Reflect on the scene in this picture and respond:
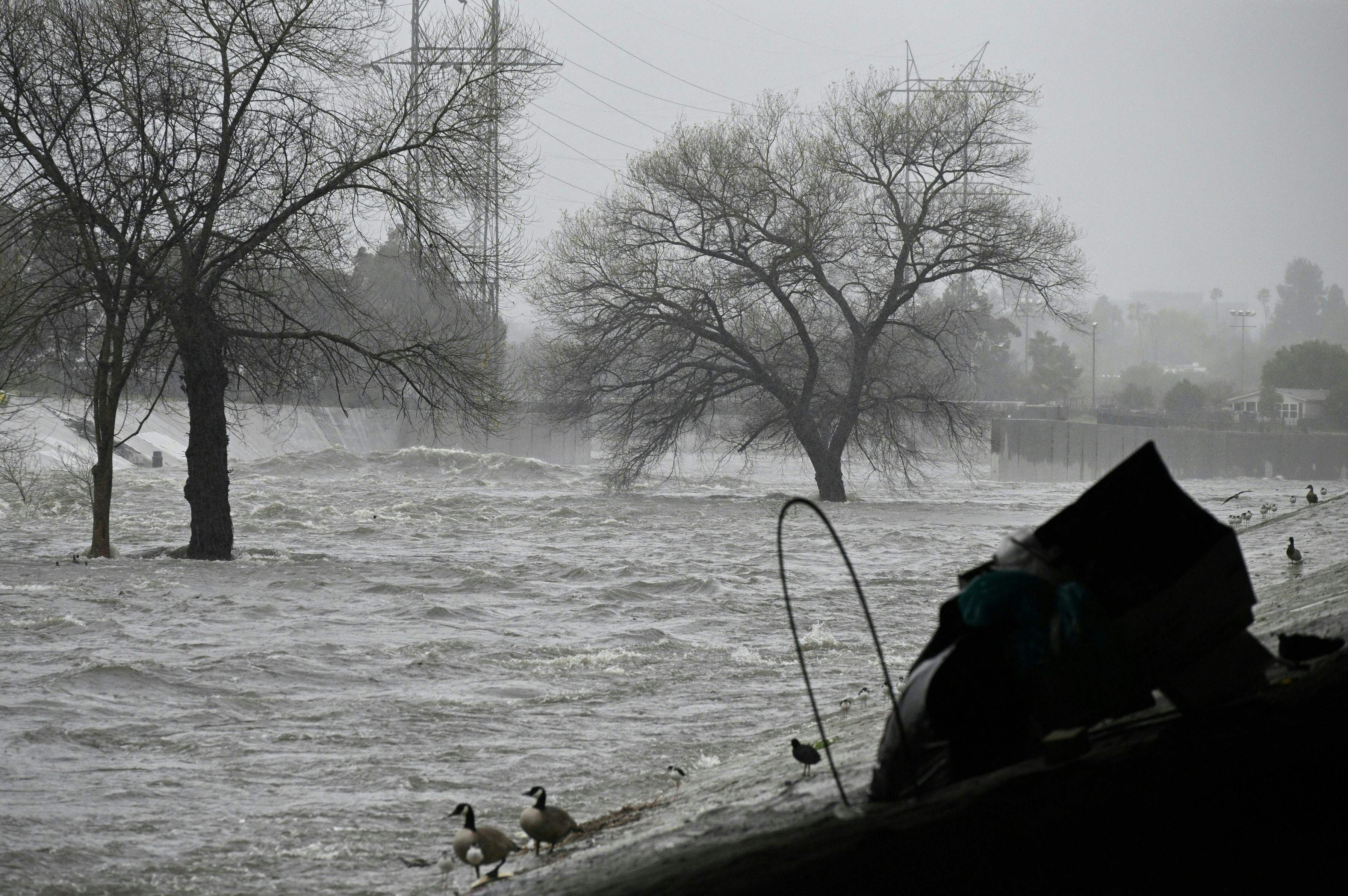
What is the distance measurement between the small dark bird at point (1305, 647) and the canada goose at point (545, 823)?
2.45 meters

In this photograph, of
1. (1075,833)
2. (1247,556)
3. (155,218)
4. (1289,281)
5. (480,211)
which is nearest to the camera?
(1075,833)

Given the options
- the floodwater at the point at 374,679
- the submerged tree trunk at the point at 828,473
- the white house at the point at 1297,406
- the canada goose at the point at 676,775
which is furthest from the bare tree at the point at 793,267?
the white house at the point at 1297,406

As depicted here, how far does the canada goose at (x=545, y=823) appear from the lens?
442 cm

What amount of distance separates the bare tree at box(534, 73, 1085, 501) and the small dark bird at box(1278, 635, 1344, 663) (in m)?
26.0

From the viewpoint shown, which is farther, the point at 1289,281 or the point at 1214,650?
the point at 1289,281

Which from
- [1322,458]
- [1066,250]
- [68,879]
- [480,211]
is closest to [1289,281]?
[1322,458]

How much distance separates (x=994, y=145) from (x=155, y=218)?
64.8 feet

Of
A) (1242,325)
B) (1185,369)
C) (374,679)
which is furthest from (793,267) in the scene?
(1185,369)

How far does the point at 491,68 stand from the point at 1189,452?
50.6m

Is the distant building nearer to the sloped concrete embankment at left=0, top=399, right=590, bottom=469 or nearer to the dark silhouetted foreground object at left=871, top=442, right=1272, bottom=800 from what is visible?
Answer: the sloped concrete embankment at left=0, top=399, right=590, bottom=469

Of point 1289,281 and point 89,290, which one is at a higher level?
point 1289,281

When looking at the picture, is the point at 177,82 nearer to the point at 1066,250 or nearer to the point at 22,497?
the point at 22,497

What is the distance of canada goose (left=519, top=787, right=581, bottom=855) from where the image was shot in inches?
174

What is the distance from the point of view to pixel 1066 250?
29.7 meters
